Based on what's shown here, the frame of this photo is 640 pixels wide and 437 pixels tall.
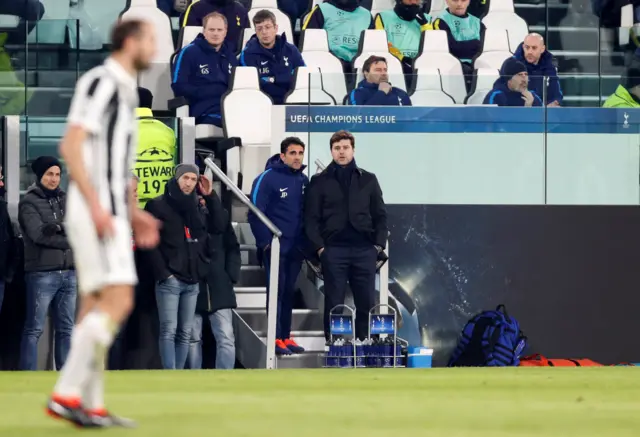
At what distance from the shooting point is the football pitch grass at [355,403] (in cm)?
612

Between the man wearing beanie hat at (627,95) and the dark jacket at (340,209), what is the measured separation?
282cm

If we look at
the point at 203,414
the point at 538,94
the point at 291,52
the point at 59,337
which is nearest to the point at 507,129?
the point at 538,94

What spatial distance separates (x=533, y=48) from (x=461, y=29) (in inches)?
72.1

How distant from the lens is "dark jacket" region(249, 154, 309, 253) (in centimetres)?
1323

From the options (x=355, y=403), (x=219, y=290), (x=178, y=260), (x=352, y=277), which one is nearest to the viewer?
(x=355, y=403)

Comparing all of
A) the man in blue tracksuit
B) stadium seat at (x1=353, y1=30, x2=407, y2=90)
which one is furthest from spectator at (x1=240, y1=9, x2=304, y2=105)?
the man in blue tracksuit

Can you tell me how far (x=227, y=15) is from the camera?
16266 millimetres

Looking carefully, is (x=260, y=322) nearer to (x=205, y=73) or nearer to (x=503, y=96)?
(x=205, y=73)

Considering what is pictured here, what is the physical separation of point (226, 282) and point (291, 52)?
3.47 metres

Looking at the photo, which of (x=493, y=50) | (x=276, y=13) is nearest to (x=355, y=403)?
(x=493, y=50)

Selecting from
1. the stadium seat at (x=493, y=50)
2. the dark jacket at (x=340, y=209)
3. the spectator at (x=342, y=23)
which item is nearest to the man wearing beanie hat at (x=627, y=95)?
the stadium seat at (x=493, y=50)

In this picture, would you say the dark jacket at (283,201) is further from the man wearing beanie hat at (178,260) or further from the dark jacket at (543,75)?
the dark jacket at (543,75)

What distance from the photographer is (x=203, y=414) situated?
6.93m

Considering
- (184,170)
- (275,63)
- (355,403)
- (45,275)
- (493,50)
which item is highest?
(493,50)
